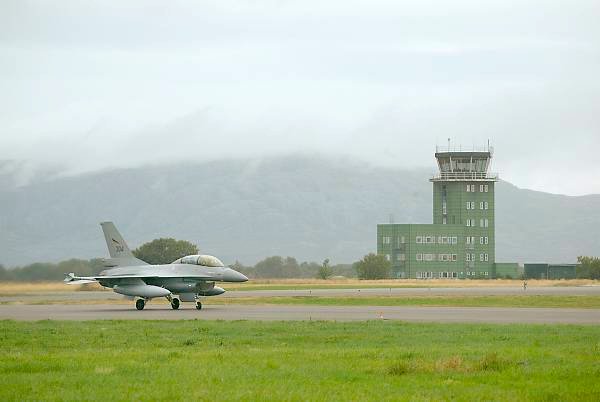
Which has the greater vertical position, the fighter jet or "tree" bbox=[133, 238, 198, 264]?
"tree" bbox=[133, 238, 198, 264]

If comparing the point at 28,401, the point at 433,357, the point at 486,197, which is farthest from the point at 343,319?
the point at 486,197

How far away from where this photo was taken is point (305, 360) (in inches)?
890

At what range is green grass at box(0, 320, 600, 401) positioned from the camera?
58.2 ft

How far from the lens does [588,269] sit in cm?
15400

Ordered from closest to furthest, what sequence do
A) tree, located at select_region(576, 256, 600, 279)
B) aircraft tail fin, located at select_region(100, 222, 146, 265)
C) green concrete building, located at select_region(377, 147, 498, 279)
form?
aircraft tail fin, located at select_region(100, 222, 146, 265), tree, located at select_region(576, 256, 600, 279), green concrete building, located at select_region(377, 147, 498, 279)

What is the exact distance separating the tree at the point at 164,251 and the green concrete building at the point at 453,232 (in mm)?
36523

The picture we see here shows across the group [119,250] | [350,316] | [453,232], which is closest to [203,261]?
[119,250]

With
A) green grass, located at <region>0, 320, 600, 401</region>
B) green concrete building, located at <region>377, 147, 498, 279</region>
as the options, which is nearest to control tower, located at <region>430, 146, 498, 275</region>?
green concrete building, located at <region>377, 147, 498, 279</region>

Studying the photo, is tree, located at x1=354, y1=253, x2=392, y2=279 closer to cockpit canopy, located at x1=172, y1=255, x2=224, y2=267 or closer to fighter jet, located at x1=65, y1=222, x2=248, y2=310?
fighter jet, located at x1=65, y1=222, x2=248, y2=310

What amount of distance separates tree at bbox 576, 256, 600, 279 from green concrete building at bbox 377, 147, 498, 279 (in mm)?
17005

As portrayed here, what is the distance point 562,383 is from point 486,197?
15741 centimetres

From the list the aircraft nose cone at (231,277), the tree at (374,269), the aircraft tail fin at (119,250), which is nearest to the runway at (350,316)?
the aircraft nose cone at (231,277)

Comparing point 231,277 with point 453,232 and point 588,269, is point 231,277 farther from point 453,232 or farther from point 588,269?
point 453,232

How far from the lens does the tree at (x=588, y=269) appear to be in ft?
498
